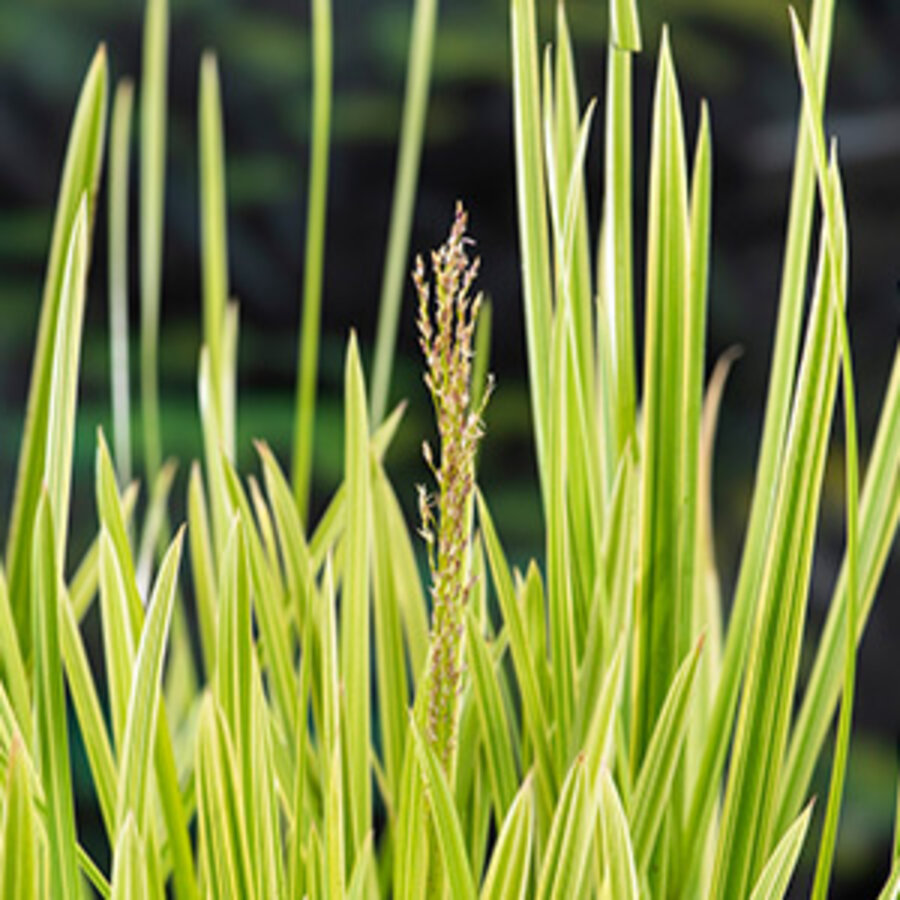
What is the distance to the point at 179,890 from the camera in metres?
0.36

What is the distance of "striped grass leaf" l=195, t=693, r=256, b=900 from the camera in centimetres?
33

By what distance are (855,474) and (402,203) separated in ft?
0.88

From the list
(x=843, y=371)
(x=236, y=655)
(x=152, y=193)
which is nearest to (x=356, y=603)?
(x=236, y=655)

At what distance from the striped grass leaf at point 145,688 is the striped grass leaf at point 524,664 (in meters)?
0.09

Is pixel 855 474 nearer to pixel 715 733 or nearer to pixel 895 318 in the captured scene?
pixel 715 733

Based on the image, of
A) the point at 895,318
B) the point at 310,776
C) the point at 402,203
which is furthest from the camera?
the point at 895,318

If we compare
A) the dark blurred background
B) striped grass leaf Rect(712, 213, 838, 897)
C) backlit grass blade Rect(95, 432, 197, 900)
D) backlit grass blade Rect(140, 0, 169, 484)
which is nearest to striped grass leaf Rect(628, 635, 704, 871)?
striped grass leaf Rect(712, 213, 838, 897)

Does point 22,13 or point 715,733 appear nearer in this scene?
point 715,733

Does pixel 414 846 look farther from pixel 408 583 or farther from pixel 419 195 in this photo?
pixel 419 195

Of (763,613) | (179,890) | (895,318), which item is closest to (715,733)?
(763,613)

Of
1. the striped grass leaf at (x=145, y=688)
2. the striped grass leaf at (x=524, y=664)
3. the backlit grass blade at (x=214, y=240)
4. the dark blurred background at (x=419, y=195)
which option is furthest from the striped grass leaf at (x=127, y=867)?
the dark blurred background at (x=419, y=195)

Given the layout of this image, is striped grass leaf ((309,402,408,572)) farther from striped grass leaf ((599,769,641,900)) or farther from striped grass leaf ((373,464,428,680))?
striped grass leaf ((599,769,641,900))

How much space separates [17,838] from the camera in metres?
0.27

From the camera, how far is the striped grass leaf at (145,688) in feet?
0.94
